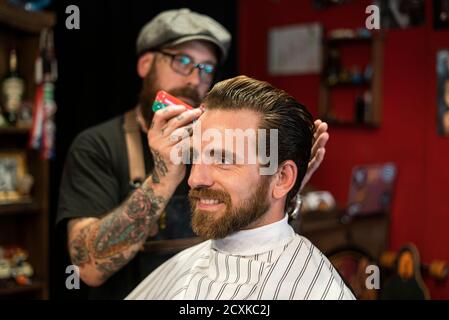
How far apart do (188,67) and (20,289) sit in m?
2.35

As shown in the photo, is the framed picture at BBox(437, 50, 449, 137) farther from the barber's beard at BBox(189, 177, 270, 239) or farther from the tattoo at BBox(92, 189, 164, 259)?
the tattoo at BBox(92, 189, 164, 259)

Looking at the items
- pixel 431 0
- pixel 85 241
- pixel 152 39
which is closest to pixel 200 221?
pixel 85 241

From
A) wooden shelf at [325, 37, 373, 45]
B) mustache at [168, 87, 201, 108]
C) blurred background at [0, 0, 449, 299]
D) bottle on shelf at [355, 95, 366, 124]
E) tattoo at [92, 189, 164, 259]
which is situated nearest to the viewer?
mustache at [168, 87, 201, 108]

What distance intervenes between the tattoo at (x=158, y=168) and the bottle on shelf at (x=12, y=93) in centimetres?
224

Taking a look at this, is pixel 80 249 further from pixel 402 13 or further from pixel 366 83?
pixel 366 83

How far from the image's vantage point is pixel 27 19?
10.6 feet

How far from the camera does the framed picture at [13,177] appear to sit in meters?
3.36

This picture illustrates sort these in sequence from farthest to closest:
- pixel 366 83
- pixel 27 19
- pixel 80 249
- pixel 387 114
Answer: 1. pixel 366 83
2. pixel 387 114
3. pixel 27 19
4. pixel 80 249

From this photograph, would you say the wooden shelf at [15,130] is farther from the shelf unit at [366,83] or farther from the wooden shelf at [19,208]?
the shelf unit at [366,83]

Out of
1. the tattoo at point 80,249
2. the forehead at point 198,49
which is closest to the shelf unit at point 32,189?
the tattoo at point 80,249

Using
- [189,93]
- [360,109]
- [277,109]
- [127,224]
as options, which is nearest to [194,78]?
[189,93]

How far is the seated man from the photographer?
1.14 m

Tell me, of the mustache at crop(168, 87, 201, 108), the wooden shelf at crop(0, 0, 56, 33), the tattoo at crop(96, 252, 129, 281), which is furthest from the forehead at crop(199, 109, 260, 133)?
the wooden shelf at crop(0, 0, 56, 33)

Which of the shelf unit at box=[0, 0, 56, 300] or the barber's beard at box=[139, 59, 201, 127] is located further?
the shelf unit at box=[0, 0, 56, 300]
